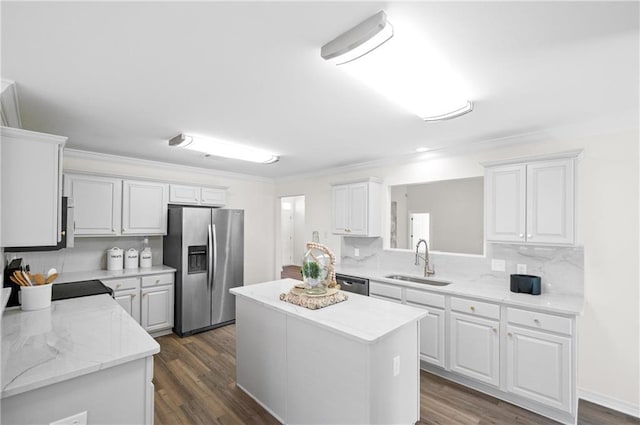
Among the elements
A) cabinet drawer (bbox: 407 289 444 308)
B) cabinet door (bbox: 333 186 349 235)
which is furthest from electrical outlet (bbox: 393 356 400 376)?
cabinet door (bbox: 333 186 349 235)

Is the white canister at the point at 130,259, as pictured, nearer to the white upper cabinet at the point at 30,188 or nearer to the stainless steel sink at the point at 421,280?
the white upper cabinet at the point at 30,188

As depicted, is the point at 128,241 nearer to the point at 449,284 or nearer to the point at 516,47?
the point at 449,284

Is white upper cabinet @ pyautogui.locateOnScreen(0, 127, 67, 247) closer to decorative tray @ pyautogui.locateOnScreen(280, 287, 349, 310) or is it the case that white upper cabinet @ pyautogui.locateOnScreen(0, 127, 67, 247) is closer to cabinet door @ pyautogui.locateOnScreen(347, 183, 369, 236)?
decorative tray @ pyautogui.locateOnScreen(280, 287, 349, 310)

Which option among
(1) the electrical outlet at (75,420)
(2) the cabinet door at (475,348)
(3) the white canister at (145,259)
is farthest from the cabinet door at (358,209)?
(1) the electrical outlet at (75,420)

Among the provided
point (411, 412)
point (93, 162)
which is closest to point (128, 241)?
point (93, 162)

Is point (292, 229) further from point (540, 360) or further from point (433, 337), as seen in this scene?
point (540, 360)

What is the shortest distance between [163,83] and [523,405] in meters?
3.66

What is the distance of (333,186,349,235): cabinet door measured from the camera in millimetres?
4293

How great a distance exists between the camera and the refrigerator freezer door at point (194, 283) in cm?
403

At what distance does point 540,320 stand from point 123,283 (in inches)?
170

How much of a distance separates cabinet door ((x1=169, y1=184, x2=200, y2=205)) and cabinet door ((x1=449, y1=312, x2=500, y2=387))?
12.3 ft

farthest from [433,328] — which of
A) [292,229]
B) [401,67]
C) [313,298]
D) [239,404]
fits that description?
[292,229]

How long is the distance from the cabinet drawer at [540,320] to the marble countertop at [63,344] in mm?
2662

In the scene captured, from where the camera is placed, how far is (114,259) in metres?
3.90
